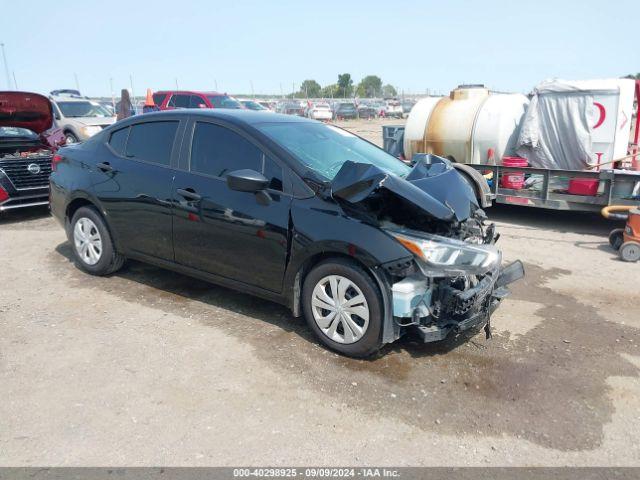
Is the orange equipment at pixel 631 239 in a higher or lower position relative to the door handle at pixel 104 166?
lower

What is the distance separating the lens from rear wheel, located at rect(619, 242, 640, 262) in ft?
21.1

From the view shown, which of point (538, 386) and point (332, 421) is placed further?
point (538, 386)

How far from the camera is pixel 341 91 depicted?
80062 millimetres

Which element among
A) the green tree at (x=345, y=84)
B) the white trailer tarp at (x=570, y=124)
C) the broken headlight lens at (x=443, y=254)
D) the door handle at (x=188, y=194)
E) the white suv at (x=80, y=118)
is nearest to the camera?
the broken headlight lens at (x=443, y=254)

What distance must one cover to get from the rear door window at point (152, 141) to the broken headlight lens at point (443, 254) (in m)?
2.42

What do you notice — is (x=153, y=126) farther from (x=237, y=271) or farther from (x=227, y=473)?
(x=227, y=473)

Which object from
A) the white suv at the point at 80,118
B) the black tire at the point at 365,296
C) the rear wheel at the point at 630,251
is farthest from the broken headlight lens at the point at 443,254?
the white suv at the point at 80,118

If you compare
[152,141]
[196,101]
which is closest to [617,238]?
[152,141]

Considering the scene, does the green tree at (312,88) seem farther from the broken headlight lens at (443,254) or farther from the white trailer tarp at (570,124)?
the broken headlight lens at (443,254)

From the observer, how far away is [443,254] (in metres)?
3.73

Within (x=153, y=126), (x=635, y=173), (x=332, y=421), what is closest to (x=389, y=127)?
(x=635, y=173)

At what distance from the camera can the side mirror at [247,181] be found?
4.10 meters

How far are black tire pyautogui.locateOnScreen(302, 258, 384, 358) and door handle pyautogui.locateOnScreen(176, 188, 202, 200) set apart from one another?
4.21 ft

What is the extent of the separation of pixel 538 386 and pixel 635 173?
508cm
